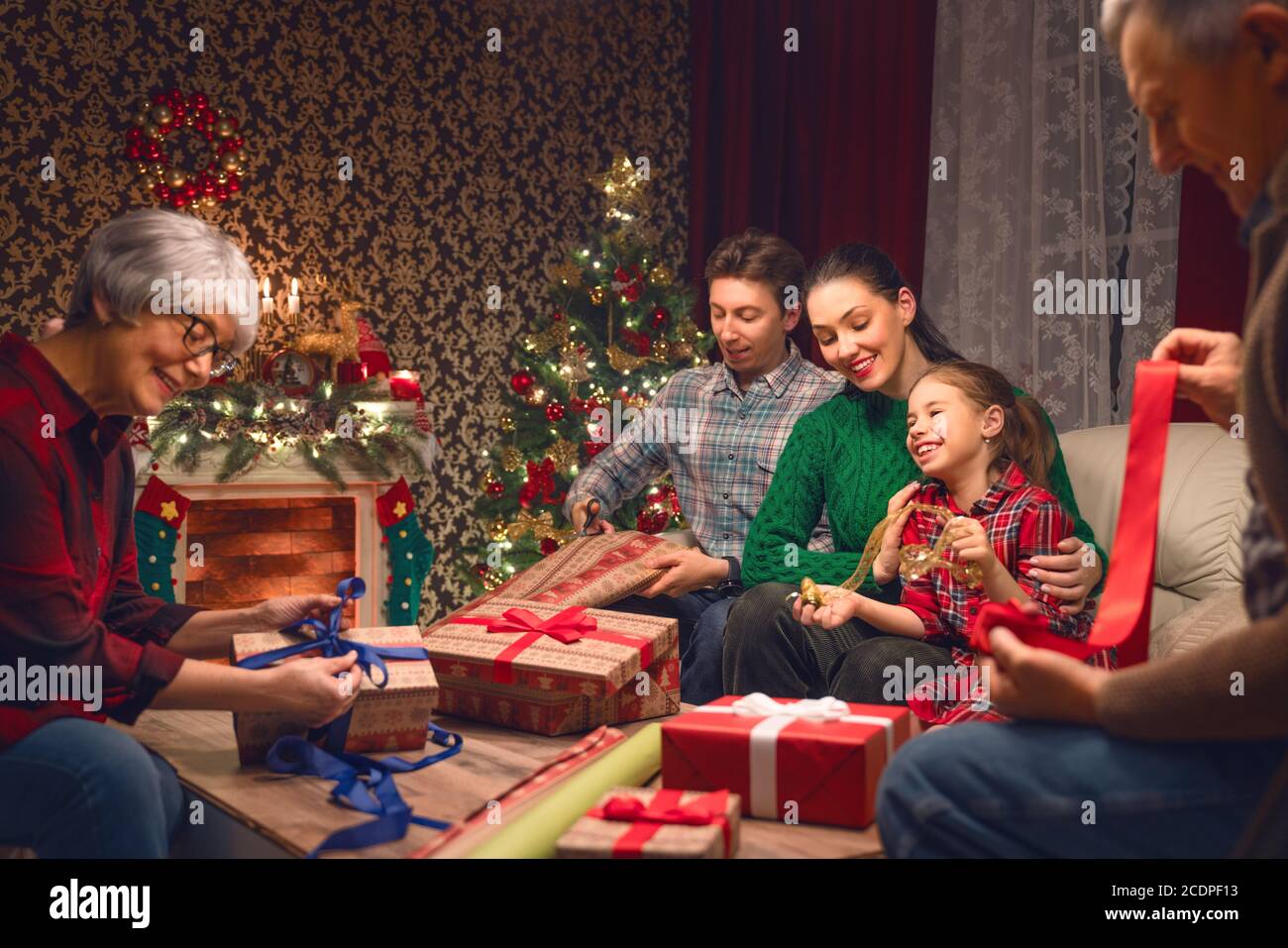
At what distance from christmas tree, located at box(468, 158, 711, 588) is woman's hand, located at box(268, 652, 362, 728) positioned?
283 centimetres

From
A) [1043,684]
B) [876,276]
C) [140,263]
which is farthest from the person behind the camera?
[876,276]

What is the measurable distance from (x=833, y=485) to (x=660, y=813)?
140 cm

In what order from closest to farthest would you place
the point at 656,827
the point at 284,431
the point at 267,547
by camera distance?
the point at 656,827 → the point at 284,431 → the point at 267,547

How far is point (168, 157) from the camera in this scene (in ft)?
15.1

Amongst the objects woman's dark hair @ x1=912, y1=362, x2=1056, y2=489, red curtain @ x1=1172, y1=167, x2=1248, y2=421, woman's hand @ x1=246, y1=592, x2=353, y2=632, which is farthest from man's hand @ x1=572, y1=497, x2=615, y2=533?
red curtain @ x1=1172, y1=167, x2=1248, y2=421

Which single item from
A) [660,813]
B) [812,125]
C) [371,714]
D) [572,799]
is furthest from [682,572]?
[812,125]

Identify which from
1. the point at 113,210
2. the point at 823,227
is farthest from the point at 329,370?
the point at 823,227

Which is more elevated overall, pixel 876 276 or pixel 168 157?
pixel 168 157

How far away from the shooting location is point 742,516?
313 centimetres

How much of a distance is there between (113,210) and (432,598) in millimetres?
2165

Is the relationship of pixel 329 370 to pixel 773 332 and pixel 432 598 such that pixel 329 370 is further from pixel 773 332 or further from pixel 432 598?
pixel 773 332

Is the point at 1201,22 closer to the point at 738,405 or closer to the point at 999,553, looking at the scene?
the point at 999,553

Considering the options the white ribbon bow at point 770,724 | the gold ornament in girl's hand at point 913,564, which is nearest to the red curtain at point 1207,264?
the gold ornament in girl's hand at point 913,564

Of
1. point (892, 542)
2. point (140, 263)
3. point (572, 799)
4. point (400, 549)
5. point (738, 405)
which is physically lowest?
point (400, 549)
